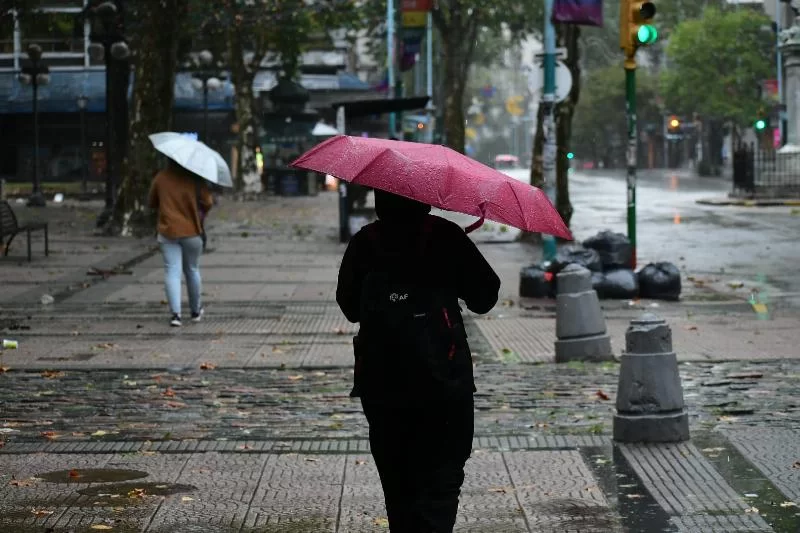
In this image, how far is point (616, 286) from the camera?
1792 cm

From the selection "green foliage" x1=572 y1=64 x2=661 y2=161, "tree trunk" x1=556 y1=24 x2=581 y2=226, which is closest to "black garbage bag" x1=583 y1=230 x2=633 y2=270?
"tree trunk" x1=556 y1=24 x2=581 y2=226

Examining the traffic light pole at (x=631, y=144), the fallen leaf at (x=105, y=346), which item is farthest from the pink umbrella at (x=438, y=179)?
the traffic light pole at (x=631, y=144)

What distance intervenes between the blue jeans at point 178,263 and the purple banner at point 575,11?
7487 millimetres

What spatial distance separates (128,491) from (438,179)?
3.03 metres

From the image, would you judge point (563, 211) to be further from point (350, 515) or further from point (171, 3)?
point (350, 515)

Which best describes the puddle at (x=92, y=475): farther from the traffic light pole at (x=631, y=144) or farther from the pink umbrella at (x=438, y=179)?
the traffic light pole at (x=631, y=144)

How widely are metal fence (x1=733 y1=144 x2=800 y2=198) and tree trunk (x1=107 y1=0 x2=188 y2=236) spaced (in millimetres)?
23330

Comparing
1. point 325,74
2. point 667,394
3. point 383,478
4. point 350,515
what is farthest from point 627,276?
point 325,74

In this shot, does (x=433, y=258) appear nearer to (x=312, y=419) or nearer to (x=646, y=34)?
(x=312, y=419)

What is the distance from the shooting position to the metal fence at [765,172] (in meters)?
47.3

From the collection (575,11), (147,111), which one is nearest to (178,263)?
(575,11)

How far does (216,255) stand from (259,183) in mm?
28449

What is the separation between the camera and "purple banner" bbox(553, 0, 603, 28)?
20500 mm

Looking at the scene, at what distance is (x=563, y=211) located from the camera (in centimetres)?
2795
